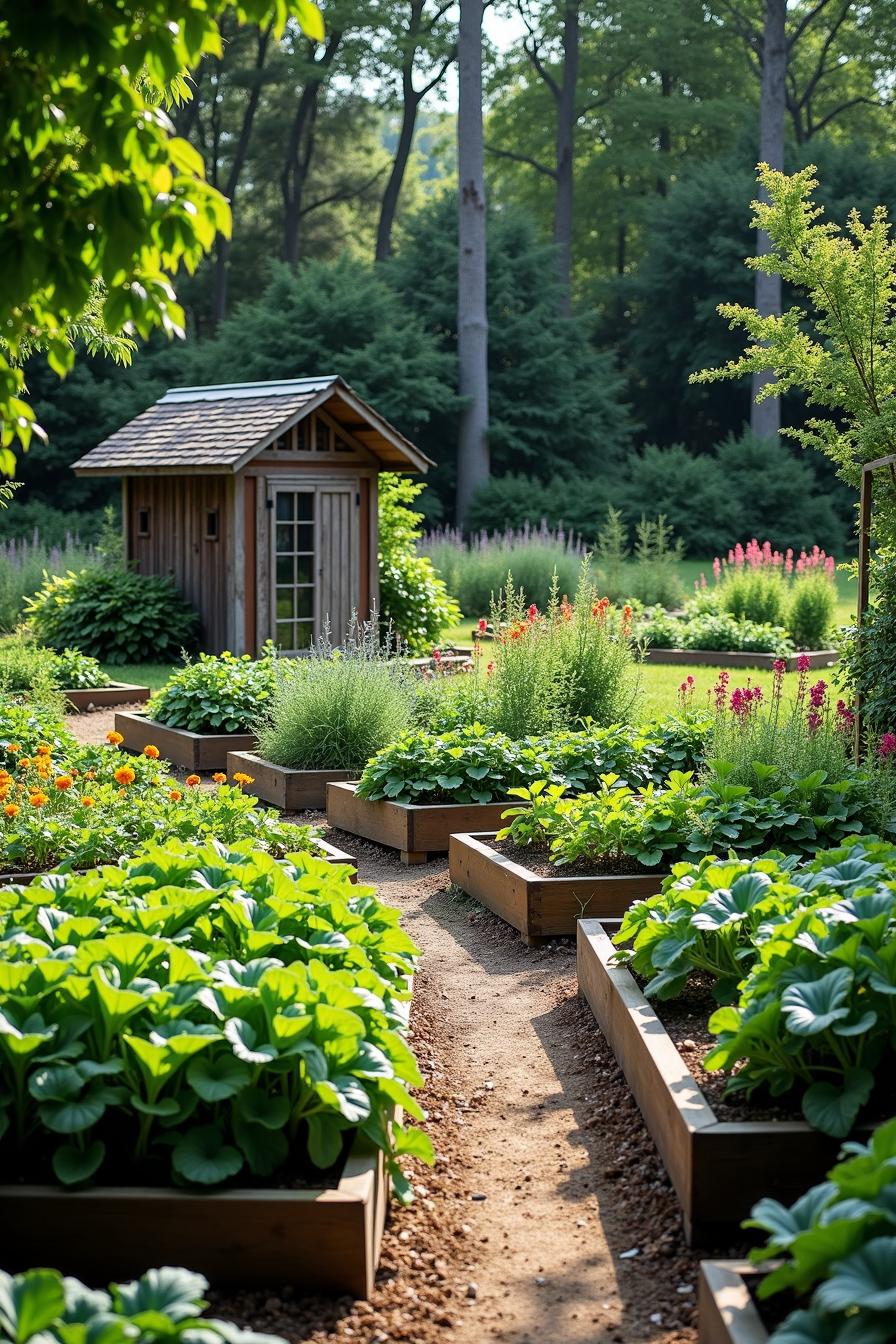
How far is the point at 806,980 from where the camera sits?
11.7 feet

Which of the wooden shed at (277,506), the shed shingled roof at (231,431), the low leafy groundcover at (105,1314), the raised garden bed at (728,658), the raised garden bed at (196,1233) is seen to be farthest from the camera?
the raised garden bed at (728,658)

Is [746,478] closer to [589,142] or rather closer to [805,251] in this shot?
[589,142]

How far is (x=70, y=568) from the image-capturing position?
59.2 feet

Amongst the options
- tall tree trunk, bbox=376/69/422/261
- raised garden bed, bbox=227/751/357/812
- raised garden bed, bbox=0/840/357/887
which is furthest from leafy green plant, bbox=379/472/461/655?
tall tree trunk, bbox=376/69/422/261

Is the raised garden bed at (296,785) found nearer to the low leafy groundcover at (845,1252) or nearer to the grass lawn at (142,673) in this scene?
the grass lawn at (142,673)

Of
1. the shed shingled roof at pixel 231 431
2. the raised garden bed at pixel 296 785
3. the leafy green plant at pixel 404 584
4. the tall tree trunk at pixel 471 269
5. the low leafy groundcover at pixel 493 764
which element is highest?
the tall tree trunk at pixel 471 269

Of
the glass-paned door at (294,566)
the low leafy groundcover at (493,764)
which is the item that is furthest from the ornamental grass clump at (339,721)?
the glass-paned door at (294,566)

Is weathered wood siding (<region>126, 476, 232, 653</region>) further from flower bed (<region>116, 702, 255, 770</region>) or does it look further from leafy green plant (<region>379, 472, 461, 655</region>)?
flower bed (<region>116, 702, 255, 770</region>)

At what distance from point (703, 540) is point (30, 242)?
26.6m

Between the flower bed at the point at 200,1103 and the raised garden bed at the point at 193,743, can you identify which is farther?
the raised garden bed at the point at 193,743

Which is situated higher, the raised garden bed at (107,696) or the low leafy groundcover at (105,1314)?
the low leafy groundcover at (105,1314)

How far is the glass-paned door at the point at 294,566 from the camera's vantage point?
14969 mm

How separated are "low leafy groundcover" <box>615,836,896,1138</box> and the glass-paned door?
10949 mm

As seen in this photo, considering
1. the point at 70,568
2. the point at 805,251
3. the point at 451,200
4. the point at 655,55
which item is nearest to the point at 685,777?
the point at 805,251
